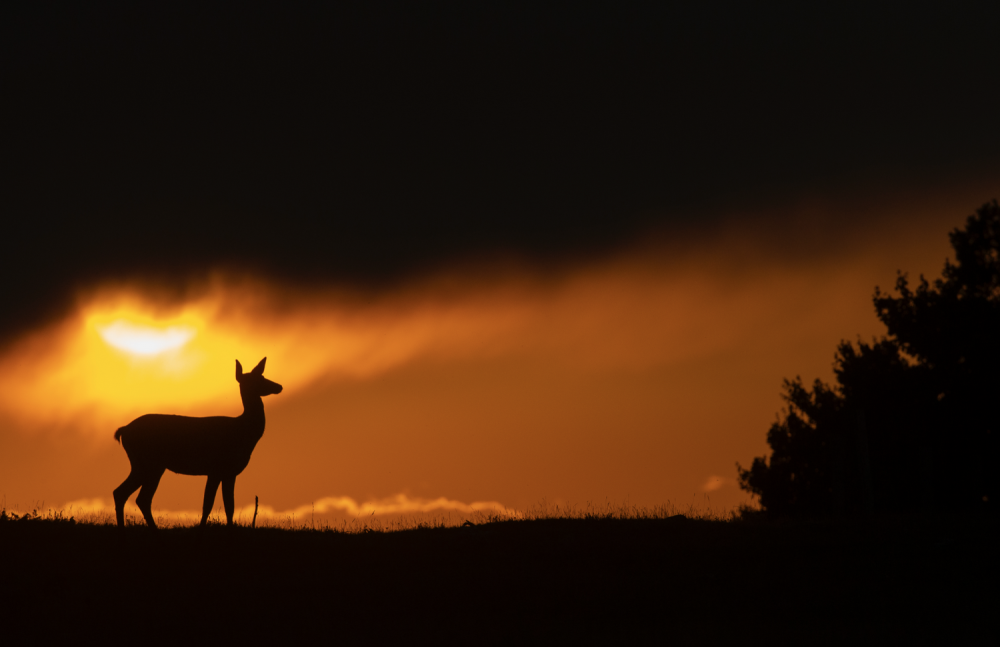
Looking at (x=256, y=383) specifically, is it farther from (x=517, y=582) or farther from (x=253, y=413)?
(x=517, y=582)

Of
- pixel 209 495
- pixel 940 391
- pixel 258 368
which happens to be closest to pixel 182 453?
pixel 209 495

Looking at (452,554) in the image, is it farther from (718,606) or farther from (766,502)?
(766,502)

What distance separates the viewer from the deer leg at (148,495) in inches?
797

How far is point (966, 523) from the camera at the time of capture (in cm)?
2105

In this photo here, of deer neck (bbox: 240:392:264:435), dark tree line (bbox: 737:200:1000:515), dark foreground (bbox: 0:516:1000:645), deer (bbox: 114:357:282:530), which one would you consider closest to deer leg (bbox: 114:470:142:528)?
deer (bbox: 114:357:282:530)

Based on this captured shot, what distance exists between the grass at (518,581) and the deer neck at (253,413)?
249cm

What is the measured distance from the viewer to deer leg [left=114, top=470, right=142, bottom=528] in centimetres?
2014

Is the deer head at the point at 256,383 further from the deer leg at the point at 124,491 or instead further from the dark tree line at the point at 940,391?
the dark tree line at the point at 940,391

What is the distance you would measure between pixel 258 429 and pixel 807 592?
12.2 meters

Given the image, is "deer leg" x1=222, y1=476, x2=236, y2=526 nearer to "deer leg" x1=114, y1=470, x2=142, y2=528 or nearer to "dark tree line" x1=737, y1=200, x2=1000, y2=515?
"deer leg" x1=114, y1=470, x2=142, y2=528

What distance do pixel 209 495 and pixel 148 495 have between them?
1.29m

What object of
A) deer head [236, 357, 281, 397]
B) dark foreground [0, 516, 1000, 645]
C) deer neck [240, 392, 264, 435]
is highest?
deer head [236, 357, 281, 397]

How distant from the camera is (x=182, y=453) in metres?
20.5

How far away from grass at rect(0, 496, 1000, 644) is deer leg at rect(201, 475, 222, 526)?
0.57 metres
